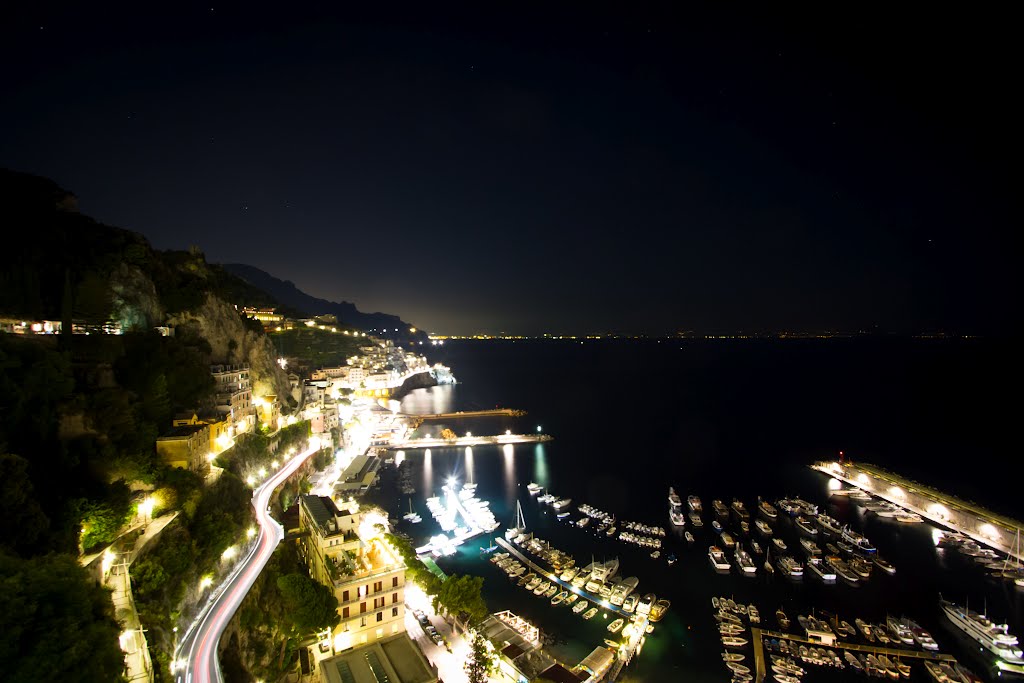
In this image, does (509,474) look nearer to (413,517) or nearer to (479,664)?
(413,517)

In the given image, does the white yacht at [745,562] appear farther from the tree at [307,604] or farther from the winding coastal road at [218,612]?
the winding coastal road at [218,612]

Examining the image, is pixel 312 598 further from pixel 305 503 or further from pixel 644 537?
pixel 644 537

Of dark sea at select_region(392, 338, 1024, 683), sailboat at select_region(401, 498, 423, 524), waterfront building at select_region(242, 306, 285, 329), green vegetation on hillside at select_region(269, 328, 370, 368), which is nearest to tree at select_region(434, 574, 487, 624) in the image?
dark sea at select_region(392, 338, 1024, 683)

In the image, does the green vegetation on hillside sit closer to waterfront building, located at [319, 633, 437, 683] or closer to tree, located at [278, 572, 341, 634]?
tree, located at [278, 572, 341, 634]

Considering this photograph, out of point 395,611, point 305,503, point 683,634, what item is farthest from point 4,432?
point 683,634

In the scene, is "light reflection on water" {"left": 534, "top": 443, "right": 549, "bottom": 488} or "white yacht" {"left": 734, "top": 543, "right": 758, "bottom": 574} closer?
"white yacht" {"left": 734, "top": 543, "right": 758, "bottom": 574}
